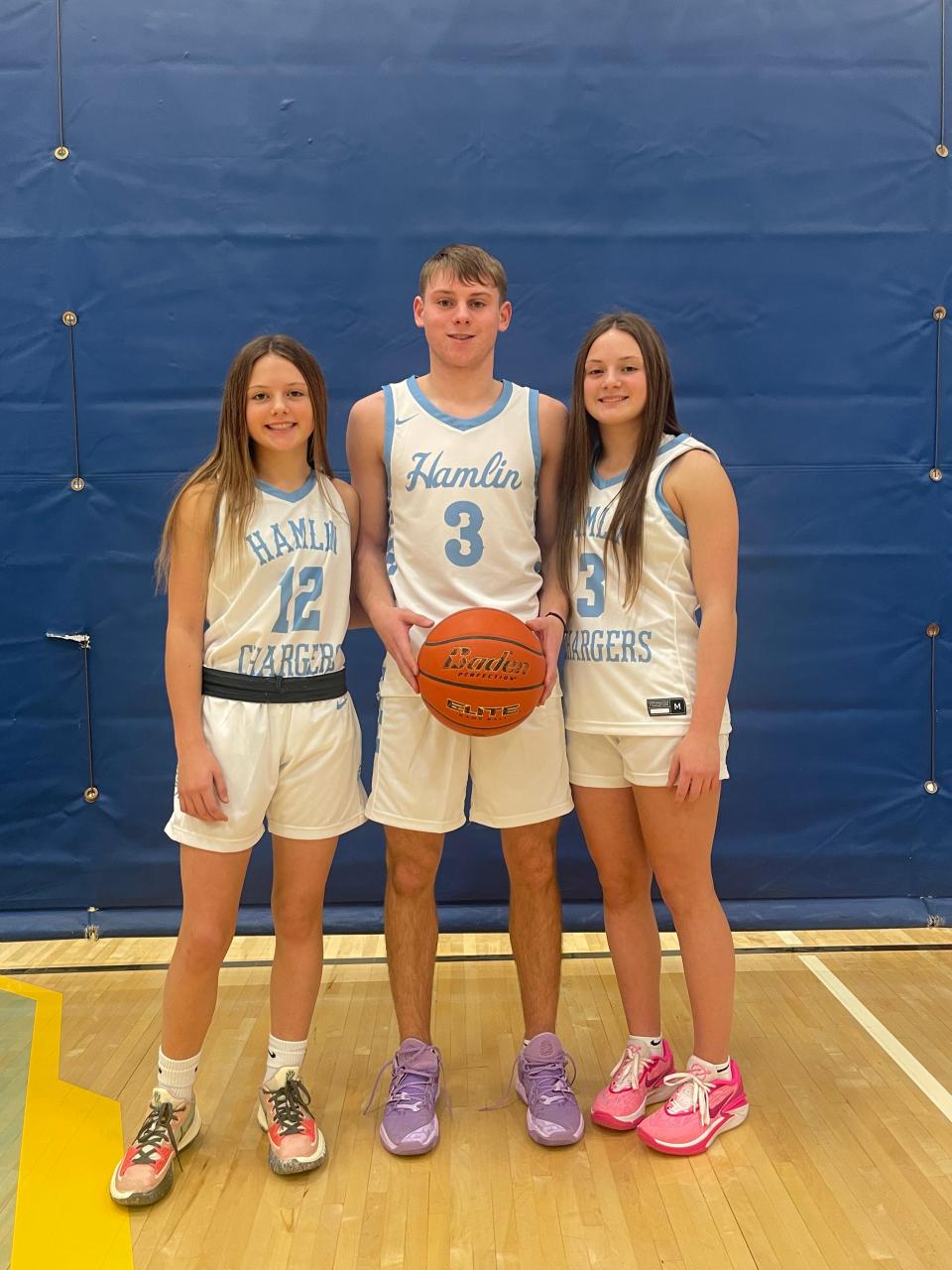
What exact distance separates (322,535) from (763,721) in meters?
1.66

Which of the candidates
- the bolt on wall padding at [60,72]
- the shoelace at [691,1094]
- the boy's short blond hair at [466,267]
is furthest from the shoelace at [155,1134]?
the bolt on wall padding at [60,72]

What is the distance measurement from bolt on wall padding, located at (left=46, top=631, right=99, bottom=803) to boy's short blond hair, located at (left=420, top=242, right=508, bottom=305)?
5.18ft

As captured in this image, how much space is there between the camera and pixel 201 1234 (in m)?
1.77

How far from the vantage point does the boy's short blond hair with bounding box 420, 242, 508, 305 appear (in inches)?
81.3

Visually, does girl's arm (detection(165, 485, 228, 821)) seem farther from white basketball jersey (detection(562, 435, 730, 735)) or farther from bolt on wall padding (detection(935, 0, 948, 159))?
bolt on wall padding (detection(935, 0, 948, 159))

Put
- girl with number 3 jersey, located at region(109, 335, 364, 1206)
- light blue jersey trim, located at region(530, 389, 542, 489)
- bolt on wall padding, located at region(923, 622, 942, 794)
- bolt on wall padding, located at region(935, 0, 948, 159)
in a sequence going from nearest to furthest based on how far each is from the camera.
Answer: girl with number 3 jersey, located at region(109, 335, 364, 1206) → light blue jersey trim, located at region(530, 389, 542, 489) → bolt on wall padding, located at region(935, 0, 948, 159) → bolt on wall padding, located at region(923, 622, 942, 794)

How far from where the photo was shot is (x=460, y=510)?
2100 millimetres

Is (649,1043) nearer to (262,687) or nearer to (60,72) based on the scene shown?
(262,687)

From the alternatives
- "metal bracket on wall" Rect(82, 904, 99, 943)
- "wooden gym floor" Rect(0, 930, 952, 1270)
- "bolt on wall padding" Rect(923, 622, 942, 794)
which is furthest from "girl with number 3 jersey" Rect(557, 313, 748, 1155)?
"metal bracket on wall" Rect(82, 904, 99, 943)

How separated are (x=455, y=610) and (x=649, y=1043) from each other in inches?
37.6

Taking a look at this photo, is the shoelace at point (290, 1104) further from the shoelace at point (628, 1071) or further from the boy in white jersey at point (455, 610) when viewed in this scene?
the shoelace at point (628, 1071)

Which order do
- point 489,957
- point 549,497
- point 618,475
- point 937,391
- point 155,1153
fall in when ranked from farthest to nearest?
1. point 937,391
2. point 489,957
3. point 549,497
4. point 618,475
5. point 155,1153

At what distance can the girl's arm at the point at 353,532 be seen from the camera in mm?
2154

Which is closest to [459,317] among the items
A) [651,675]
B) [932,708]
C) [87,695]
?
[651,675]
